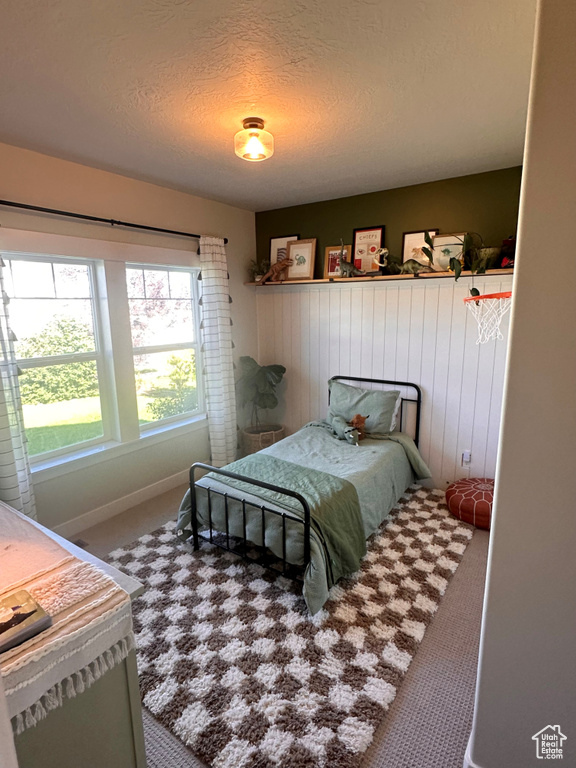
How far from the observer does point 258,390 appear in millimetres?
3916

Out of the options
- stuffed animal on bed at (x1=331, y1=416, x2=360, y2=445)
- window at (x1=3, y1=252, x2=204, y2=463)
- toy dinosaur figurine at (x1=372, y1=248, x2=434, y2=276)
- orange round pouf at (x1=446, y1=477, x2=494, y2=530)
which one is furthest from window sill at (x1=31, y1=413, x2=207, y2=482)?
orange round pouf at (x1=446, y1=477, x2=494, y2=530)

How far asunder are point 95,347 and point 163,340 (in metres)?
0.60

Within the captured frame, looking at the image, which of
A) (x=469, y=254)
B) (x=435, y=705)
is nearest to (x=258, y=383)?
(x=469, y=254)

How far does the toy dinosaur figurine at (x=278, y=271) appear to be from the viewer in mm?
3762

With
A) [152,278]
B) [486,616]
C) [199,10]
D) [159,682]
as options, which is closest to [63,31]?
[199,10]

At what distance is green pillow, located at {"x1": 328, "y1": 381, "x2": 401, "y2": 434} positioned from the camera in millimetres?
3266

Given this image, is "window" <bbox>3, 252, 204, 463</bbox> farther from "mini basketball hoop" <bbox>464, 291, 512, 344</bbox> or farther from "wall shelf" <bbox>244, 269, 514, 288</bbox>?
"mini basketball hoop" <bbox>464, 291, 512, 344</bbox>

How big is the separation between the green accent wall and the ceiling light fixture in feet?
5.29

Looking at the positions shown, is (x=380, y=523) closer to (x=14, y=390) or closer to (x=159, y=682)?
(x=159, y=682)

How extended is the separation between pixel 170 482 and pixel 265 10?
322 centimetres

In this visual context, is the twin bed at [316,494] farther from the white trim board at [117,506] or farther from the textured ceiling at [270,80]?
the textured ceiling at [270,80]

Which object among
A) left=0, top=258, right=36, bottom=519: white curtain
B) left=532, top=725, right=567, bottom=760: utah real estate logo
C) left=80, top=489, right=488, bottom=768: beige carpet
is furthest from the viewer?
left=0, top=258, right=36, bottom=519: white curtain

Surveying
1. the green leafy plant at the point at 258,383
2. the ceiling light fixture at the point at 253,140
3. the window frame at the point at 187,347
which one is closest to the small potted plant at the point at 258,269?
the window frame at the point at 187,347

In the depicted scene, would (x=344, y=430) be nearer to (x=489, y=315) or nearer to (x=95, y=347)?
(x=489, y=315)
